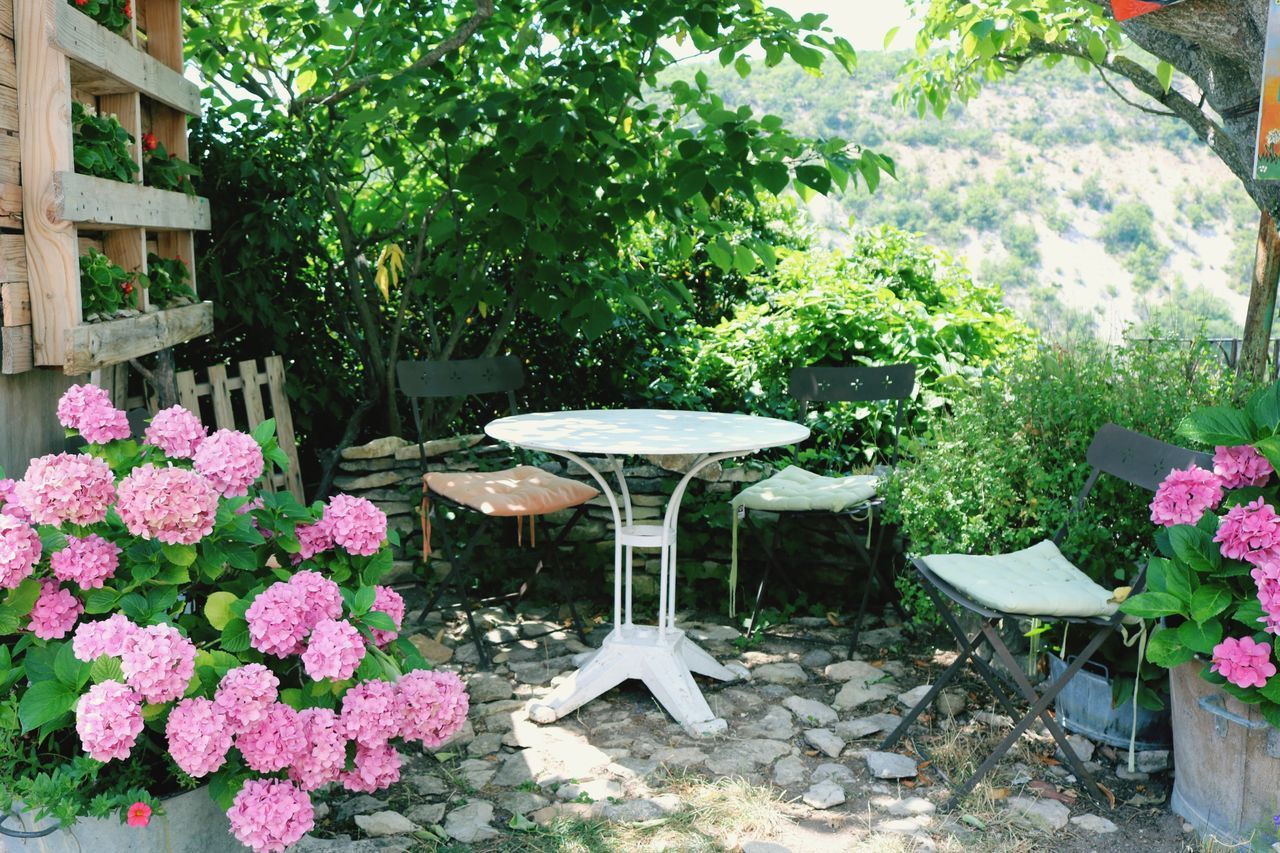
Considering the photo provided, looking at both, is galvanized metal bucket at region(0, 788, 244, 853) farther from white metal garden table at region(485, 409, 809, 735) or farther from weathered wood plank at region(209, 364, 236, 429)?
weathered wood plank at region(209, 364, 236, 429)

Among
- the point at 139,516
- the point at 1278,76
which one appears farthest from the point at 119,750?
the point at 1278,76

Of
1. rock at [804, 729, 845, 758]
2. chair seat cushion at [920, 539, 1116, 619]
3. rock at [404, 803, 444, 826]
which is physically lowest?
rock at [404, 803, 444, 826]

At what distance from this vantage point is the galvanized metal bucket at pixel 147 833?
6.81ft

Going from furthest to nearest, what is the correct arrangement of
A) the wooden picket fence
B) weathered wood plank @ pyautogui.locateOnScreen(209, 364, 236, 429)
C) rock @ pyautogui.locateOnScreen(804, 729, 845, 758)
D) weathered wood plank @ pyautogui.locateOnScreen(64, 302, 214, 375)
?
weathered wood plank @ pyautogui.locateOnScreen(209, 364, 236, 429)
the wooden picket fence
rock @ pyautogui.locateOnScreen(804, 729, 845, 758)
weathered wood plank @ pyautogui.locateOnScreen(64, 302, 214, 375)

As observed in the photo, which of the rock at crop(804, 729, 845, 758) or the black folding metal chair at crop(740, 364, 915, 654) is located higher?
the black folding metal chair at crop(740, 364, 915, 654)

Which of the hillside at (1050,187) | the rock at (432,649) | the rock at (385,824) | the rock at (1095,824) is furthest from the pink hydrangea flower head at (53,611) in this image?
the hillside at (1050,187)

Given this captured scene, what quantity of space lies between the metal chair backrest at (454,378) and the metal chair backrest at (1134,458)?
231cm

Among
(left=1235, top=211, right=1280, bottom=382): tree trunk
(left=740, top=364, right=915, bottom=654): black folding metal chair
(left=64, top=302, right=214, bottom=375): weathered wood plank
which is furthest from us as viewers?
(left=1235, top=211, right=1280, bottom=382): tree trunk

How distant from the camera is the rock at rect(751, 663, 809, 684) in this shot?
13.2 feet

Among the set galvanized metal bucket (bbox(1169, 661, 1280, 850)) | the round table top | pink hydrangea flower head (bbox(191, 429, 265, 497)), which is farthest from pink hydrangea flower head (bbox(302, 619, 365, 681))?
galvanized metal bucket (bbox(1169, 661, 1280, 850))

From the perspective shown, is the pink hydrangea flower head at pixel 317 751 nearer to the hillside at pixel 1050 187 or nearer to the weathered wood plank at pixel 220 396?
the weathered wood plank at pixel 220 396

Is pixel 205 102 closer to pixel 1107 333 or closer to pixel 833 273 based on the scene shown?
pixel 833 273

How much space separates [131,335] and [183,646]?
1492 mm

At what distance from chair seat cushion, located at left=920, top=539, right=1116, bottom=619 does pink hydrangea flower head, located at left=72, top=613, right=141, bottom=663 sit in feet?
6.86
